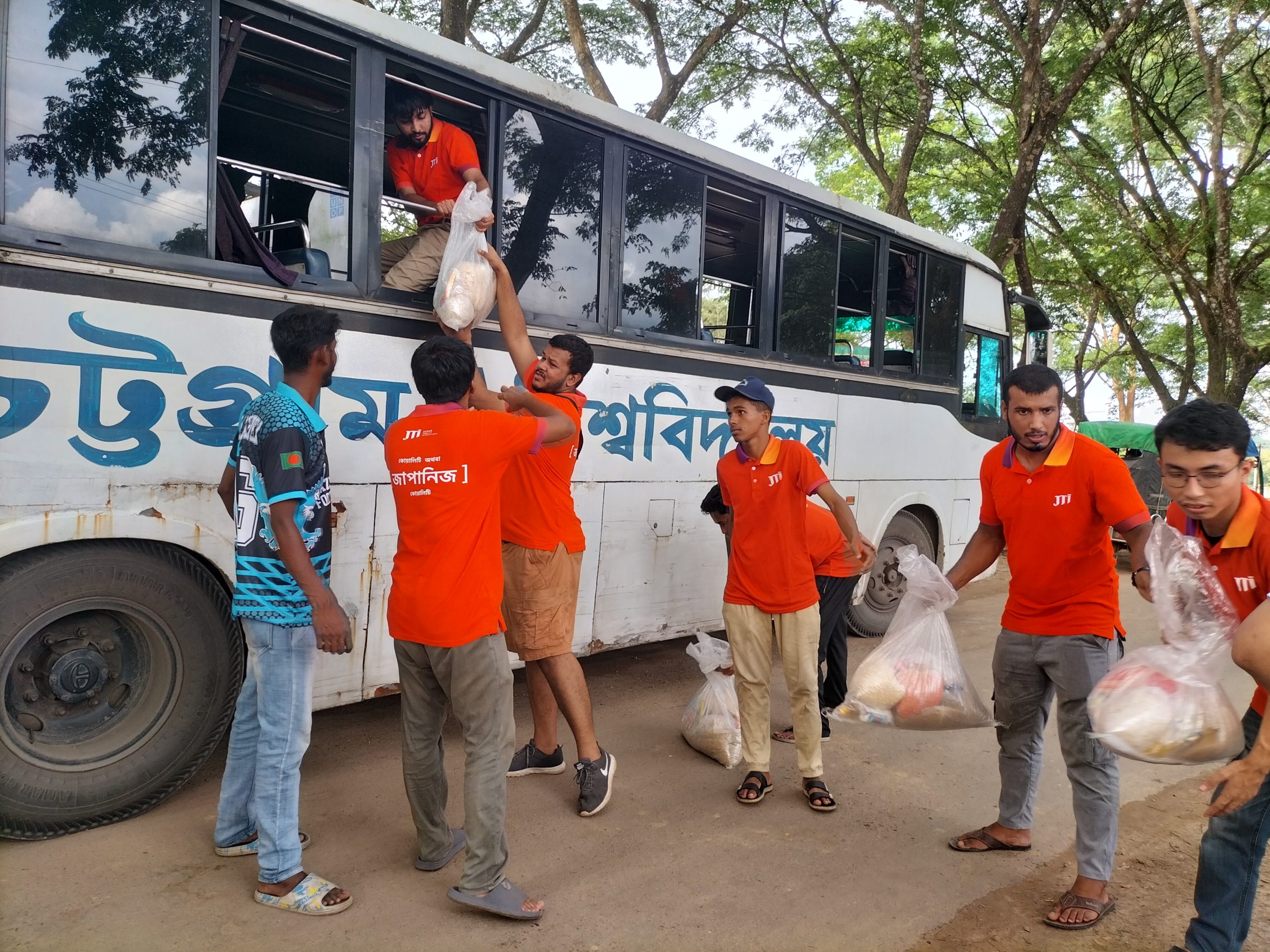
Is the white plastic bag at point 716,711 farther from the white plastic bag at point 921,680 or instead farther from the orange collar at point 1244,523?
the orange collar at point 1244,523

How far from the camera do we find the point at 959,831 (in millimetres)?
3760

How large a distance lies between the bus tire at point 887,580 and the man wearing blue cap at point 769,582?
292 cm

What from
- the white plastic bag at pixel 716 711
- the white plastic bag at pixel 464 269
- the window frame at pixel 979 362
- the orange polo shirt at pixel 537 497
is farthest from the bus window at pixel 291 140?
the window frame at pixel 979 362

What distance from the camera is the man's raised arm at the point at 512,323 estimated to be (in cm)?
408

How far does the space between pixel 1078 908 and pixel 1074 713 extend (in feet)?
2.06

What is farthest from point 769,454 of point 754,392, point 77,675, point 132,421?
point 77,675

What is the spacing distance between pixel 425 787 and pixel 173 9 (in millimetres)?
2880

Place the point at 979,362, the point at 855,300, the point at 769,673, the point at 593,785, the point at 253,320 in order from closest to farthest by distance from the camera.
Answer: the point at 253,320, the point at 593,785, the point at 769,673, the point at 855,300, the point at 979,362

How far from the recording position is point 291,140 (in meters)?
4.67

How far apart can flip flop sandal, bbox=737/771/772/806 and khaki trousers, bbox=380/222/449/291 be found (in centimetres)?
258

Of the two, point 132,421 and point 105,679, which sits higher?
point 132,421

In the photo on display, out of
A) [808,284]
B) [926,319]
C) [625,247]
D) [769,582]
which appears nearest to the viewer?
[769,582]

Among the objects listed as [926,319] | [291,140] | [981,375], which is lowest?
[981,375]

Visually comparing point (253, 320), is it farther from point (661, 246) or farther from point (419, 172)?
point (661, 246)
